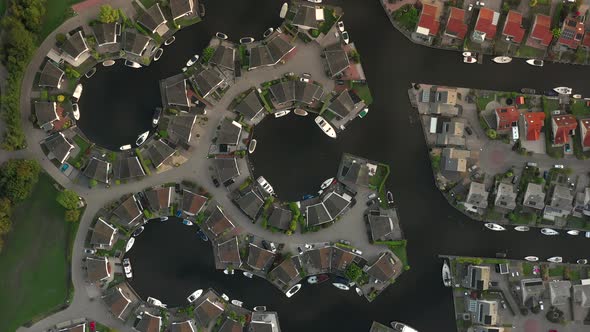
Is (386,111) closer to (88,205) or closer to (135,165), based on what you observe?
(135,165)

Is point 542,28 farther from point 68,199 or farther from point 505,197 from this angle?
point 68,199

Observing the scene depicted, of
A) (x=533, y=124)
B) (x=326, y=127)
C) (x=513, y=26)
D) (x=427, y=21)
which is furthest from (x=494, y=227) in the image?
(x=427, y=21)

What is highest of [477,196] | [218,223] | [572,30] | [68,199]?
[572,30]

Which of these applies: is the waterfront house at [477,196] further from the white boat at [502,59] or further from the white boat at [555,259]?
the white boat at [502,59]

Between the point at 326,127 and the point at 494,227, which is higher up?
the point at 326,127

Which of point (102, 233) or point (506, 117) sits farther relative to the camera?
point (102, 233)

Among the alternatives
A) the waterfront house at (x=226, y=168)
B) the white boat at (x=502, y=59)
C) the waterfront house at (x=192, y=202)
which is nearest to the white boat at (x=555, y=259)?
the white boat at (x=502, y=59)

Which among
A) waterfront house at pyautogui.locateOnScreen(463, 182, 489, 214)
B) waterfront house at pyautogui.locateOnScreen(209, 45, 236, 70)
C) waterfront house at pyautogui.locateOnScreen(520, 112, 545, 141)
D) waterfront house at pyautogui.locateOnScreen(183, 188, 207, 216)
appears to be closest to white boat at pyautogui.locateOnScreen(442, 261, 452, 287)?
waterfront house at pyautogui.locateOnScreen(463, 182, 489, 214)
